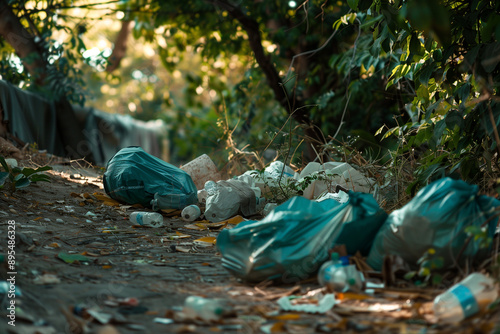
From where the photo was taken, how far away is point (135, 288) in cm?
209

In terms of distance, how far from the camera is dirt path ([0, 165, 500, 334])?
1655 mm

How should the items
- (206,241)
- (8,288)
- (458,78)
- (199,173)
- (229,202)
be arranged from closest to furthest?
(8,288) → (458,78) → (206,241) → (229,202) → (199,173)

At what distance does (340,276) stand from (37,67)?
6.08m

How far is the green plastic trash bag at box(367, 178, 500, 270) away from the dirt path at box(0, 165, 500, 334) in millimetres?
199

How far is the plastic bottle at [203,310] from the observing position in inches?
67.7

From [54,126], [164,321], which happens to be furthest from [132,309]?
[54,126]

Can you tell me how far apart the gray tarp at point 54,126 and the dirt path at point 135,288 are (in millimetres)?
2864

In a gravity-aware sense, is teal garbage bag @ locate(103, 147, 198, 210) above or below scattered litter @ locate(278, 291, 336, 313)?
above

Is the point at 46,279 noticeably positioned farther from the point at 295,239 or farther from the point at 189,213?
the point at 189,213

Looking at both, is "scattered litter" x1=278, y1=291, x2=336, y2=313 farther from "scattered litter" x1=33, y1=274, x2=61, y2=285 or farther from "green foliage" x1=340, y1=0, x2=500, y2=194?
"green foliage" x1=340, y1=0, x2=500, y2=194

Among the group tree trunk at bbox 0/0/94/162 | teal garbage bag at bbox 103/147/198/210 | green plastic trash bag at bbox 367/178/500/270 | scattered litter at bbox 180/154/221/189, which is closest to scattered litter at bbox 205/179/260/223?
teal garbage bag at bbox 103/147/198/210

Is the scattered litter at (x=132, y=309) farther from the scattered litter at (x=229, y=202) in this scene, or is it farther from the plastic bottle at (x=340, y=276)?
the scattered litter at (x=229, y=202)

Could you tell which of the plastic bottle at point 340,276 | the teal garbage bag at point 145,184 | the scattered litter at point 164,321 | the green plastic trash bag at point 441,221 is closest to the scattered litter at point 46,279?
the scattered litter at point 164,321

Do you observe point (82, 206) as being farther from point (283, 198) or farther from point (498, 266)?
point (498, 266)
